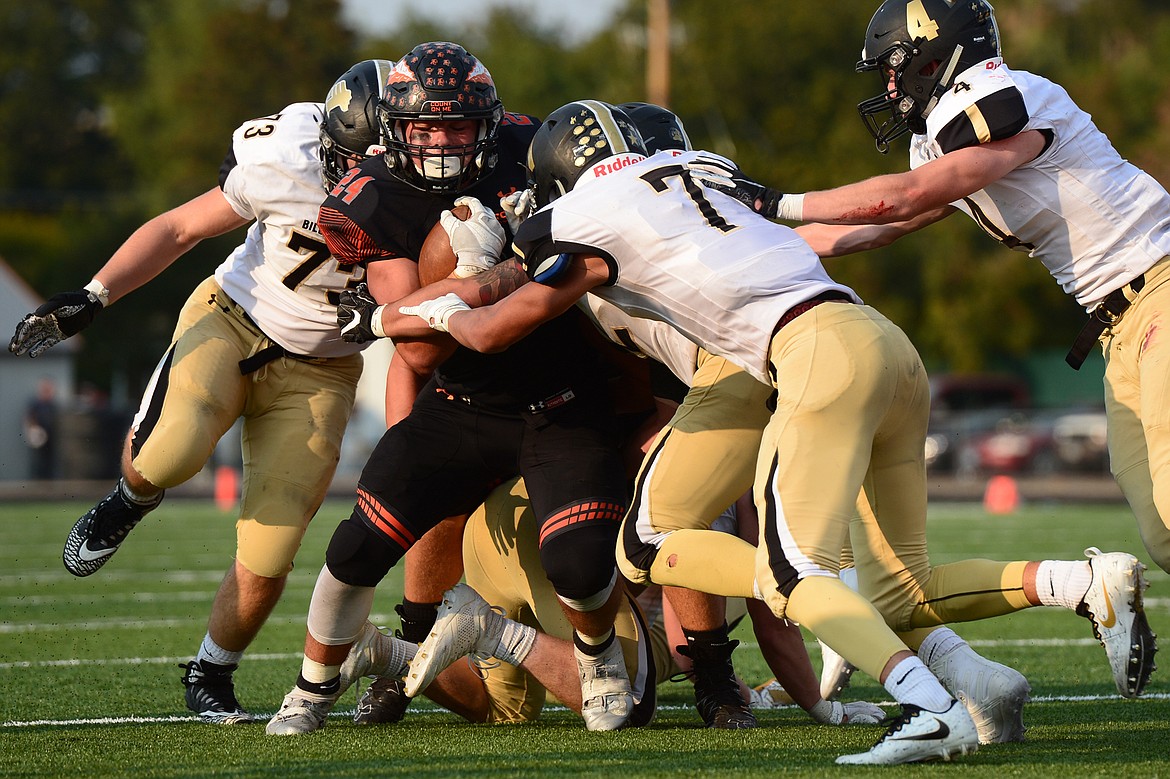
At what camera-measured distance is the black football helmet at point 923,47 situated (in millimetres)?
4137

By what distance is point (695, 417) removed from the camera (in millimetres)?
3965

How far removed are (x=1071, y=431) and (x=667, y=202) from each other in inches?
681

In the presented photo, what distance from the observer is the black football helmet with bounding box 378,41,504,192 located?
4242mm

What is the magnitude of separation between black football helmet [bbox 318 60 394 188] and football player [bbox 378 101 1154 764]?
751 millimetres

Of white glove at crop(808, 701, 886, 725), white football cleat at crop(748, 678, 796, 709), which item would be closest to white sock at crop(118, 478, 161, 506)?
white football cleat at crop(748, 678, 796, 709)

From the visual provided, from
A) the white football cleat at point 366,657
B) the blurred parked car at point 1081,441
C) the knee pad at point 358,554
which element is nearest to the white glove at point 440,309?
the knee pad at point 358,554

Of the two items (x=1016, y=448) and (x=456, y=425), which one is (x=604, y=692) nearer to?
(x=456, y=425)

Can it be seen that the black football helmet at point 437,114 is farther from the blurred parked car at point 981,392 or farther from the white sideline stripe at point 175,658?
the blurred parked car at point 981,392

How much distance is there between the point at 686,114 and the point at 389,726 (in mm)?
26715

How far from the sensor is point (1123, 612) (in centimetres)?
363

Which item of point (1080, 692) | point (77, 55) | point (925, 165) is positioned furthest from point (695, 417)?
point (77, 55)

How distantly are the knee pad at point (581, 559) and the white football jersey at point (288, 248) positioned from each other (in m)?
1.18

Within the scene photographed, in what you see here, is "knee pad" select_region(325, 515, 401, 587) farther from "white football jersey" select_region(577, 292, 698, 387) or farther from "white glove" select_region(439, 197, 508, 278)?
"white football jersey" select_region(577, 292, 698, 387)

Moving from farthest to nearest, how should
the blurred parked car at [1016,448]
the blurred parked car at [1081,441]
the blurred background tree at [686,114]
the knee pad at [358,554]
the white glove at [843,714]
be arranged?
the blurred background tree at [686,114]
the blurred parked car at [1016,448]
the blurred parked car at [1081,441]
the white glove at [843,714]
the knee pad at [358,554]
